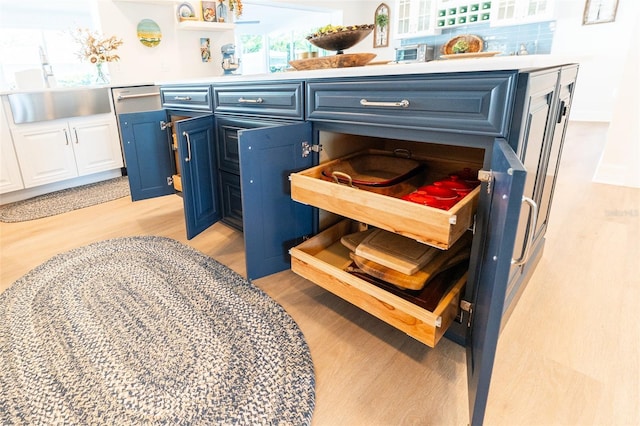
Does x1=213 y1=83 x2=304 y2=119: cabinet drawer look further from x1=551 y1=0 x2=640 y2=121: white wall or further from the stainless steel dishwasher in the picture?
x1=551 y1=0 x2=640 y2=121: white wall

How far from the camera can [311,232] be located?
1638mm

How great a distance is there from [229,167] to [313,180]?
31.9 inches

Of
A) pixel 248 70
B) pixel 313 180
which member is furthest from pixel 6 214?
pixel 248 70

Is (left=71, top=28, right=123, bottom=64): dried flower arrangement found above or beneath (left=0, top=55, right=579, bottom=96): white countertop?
above

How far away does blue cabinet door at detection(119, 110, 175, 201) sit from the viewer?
2.14 m

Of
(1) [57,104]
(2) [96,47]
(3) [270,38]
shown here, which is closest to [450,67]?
(1) [57,104]

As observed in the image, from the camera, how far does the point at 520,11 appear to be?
5184 millimetres

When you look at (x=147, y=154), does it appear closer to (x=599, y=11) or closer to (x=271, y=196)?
(x=271, y=196)

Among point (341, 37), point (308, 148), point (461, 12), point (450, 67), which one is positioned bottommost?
point (308, 148)

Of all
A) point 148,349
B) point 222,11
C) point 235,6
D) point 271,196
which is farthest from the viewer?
point 235,6

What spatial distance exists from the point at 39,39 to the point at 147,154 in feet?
15.6

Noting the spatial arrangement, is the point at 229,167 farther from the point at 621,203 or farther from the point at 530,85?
the point at 621,203

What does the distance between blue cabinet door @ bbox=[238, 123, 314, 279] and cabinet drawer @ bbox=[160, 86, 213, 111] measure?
80cm

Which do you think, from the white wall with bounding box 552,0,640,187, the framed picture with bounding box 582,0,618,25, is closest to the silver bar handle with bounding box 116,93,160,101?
the white wall with bounding box 552,0,640,187
